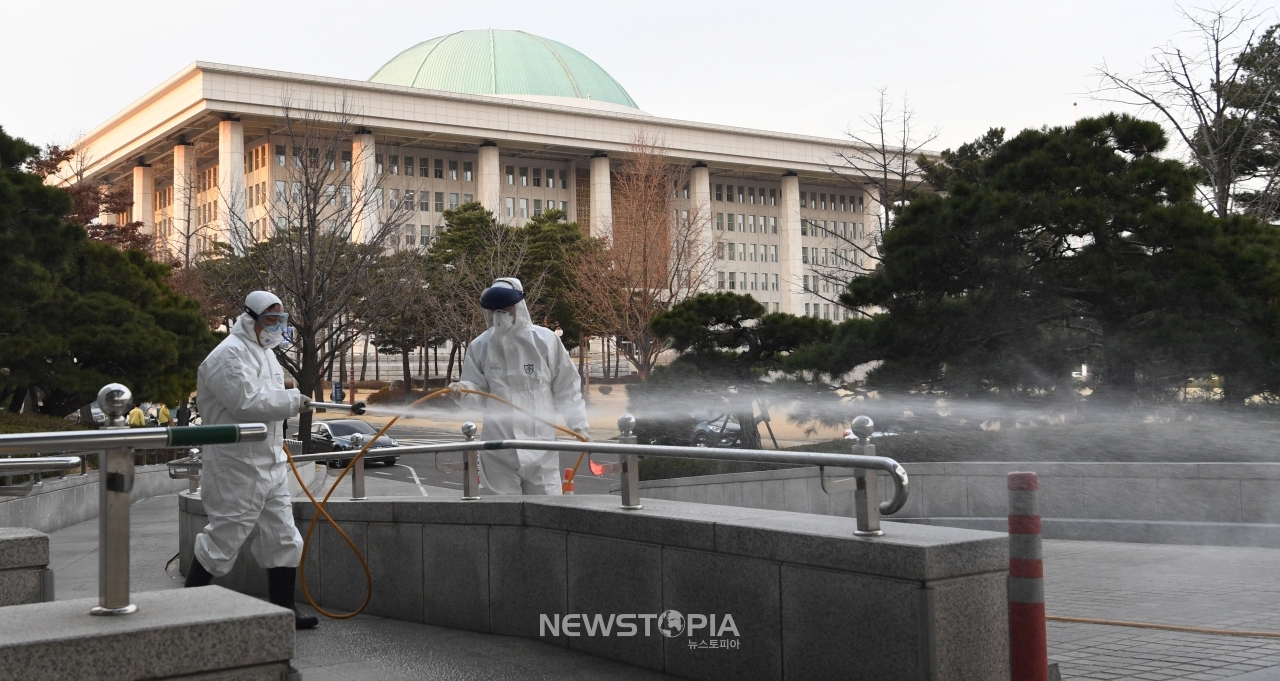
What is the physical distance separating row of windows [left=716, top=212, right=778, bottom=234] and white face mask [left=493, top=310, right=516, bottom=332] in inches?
3545

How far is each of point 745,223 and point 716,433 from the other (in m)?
80.1

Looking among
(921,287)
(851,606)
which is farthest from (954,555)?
(921,287)

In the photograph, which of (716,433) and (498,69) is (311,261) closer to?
(716,433)

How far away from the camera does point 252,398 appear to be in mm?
6332

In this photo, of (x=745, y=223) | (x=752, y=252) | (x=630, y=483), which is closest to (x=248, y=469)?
(x=630, y=483)

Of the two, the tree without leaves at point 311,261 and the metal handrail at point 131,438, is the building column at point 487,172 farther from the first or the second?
the metal handrail at point 131,438

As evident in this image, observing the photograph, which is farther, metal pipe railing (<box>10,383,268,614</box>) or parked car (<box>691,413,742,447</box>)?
parked car (<box>691,413,742,447</box>)

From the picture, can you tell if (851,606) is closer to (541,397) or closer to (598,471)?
(598,471)

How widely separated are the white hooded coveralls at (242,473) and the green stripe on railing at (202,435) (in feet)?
10.7

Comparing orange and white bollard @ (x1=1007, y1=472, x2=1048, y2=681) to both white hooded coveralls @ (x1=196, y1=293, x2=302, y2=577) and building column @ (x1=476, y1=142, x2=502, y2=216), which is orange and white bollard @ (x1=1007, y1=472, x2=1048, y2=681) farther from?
building column @ (x1=476, y1=142, x2=502, y2=216)

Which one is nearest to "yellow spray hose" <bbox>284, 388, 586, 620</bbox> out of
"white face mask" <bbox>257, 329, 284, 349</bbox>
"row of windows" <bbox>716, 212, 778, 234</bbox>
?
"white face mask" <bbox>257, 329, 284, 349</bbox>

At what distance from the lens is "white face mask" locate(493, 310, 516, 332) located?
772cm

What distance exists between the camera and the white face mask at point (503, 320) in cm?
772

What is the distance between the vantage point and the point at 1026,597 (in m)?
4.07
